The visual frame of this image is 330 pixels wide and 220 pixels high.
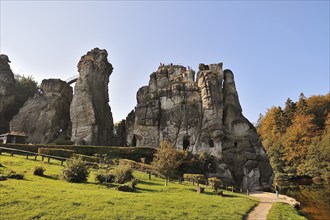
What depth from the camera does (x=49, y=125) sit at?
70.2m

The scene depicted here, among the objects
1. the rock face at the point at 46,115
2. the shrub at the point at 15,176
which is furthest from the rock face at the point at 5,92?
the shrub at the point at 15,176

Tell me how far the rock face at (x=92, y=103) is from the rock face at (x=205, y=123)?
19.6 ft

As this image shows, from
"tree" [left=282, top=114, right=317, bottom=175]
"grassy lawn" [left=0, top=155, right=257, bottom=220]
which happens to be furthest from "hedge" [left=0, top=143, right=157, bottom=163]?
"tree" [left=282, top=114, right=317, bottom=175]

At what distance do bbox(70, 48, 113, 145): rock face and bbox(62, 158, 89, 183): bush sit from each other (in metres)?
32.1

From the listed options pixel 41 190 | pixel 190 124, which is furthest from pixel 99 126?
pixel 41 190

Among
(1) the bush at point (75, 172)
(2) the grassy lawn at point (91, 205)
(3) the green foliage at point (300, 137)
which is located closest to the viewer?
(2) the grassy lawn at point (91, 205)

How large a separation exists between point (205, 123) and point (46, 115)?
123 ft

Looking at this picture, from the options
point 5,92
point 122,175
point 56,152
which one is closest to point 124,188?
point 122,175

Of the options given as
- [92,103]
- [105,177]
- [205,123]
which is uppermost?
[92,103]

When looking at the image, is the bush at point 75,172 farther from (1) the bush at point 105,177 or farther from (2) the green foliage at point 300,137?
(2) the green foliage at point 300,137

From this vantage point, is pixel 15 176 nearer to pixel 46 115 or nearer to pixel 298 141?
pixel 46 115

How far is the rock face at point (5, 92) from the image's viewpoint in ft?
243

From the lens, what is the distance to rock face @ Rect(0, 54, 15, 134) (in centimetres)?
7400

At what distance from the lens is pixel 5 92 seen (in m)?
75.2
